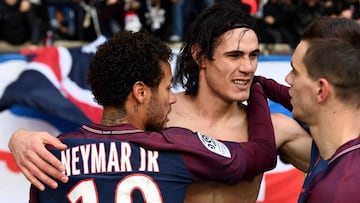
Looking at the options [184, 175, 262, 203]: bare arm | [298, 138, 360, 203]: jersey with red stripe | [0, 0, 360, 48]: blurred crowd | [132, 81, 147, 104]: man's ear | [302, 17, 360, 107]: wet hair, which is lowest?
[0, 0, 360, 48]: blurred crowd

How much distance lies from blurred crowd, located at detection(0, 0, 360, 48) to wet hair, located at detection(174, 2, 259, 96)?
5979 millimetres

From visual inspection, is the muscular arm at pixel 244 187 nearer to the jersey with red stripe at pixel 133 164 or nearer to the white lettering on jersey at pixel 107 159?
the jersey with red stripe at pixel 133 164

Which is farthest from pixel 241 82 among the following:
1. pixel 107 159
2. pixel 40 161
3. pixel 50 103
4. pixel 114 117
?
pixel 50 103

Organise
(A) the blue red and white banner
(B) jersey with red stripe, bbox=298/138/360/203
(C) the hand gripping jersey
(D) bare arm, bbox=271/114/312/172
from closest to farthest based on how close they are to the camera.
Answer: (B) jersey with red stripe, bbox=298/138/360/203 < (C) the hand gripping jersey < (D) bare arm, bbox=271/114/312/172 < (A) the blue red and white banner

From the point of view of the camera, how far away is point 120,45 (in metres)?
2.24

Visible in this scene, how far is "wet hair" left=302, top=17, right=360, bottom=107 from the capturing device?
2006 mm

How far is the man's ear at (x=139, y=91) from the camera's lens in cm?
223

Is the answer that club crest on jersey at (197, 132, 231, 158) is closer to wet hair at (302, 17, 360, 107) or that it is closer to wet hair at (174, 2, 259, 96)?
wet hair at (302, 17, 360, 107)

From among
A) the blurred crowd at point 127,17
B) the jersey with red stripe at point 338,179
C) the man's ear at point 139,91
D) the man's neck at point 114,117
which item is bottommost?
the blurred crowd at point 127,17

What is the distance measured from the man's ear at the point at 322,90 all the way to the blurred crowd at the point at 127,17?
7092 millimetres

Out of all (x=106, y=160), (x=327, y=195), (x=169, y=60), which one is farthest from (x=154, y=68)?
(x=327, y=195)

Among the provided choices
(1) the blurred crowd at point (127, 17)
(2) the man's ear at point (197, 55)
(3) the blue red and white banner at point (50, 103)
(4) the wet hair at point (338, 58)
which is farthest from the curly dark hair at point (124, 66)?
(1) the blurred crowd at point (127, 17)

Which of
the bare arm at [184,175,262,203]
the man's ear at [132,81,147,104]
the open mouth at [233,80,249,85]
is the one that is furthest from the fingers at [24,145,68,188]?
the open mouth at [233,80,249,85]

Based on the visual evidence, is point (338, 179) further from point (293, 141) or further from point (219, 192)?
point (293, 141)
